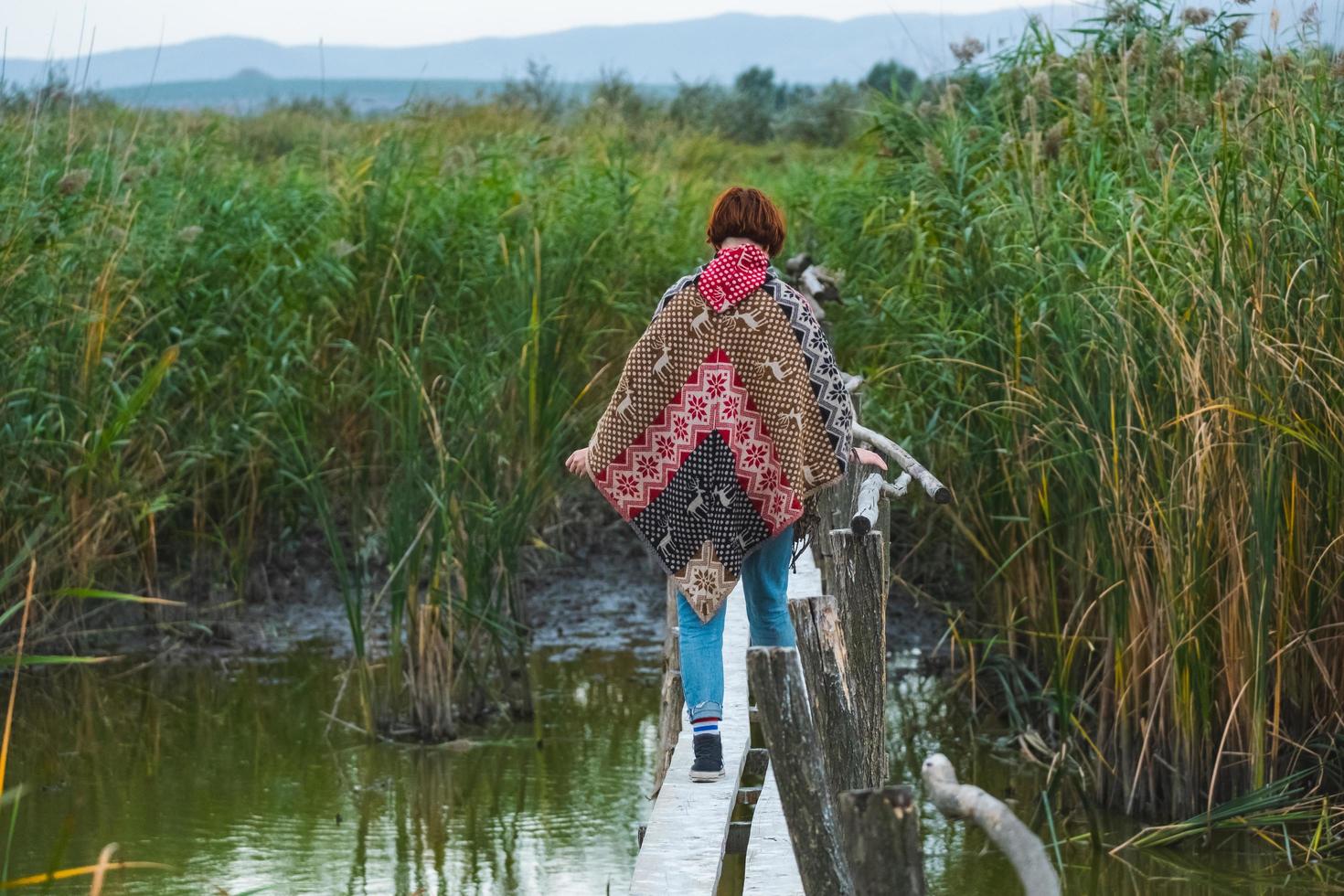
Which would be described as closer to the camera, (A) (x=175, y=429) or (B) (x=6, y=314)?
(B) (x=6, y=314)

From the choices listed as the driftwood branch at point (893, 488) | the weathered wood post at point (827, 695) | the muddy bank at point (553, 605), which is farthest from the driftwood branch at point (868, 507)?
the muddy bank at point (553, 605)

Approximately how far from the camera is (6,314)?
6.71 meters

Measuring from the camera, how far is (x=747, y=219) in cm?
400

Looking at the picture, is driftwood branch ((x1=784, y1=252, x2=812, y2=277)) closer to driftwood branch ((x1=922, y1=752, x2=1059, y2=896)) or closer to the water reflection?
the water reflection

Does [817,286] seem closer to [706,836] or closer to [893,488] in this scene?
[893,488]

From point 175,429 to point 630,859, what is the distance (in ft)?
11.1

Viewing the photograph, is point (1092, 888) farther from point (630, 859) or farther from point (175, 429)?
point (175, 429)

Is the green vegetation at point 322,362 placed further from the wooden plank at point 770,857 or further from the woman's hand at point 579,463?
the wooden plank at point 770,857

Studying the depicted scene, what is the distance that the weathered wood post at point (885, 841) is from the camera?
2.37 metres

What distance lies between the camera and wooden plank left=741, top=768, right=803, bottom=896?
12.1 feet

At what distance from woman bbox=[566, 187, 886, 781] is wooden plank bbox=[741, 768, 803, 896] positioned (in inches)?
6.1

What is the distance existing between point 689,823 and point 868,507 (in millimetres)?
906

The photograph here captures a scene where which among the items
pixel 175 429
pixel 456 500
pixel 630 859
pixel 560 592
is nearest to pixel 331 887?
pixel 630 859

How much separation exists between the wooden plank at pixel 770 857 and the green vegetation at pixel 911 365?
1689 mm
